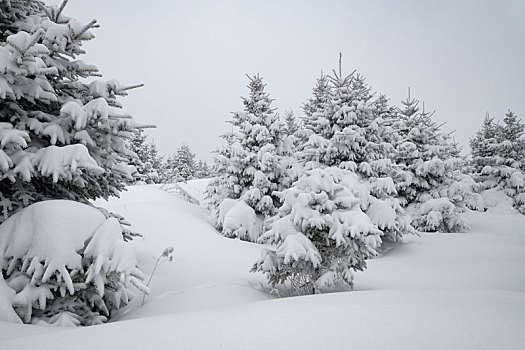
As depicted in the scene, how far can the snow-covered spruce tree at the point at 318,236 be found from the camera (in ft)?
16.2

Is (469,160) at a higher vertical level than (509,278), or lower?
higher

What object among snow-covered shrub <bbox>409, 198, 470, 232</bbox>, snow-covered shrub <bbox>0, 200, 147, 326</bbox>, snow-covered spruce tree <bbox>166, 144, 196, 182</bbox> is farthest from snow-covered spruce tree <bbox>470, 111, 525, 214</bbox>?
snow-covered spruce tree <bbox>166, 144, 196, 182</bbox>

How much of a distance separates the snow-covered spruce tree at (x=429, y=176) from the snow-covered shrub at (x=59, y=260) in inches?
504

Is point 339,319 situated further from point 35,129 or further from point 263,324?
point 35,129

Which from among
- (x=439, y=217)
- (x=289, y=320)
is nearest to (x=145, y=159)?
(x=439, y=217)

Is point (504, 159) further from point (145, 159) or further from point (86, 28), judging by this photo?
point (145, 159)

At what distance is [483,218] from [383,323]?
17.5 metres

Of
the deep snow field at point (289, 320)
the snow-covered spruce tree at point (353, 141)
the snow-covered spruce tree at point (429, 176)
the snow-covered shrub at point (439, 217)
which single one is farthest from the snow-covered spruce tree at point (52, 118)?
the snow-covered shrub at point (439, 217)

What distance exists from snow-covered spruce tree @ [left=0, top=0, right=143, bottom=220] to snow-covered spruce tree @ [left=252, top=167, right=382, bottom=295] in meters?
2.77

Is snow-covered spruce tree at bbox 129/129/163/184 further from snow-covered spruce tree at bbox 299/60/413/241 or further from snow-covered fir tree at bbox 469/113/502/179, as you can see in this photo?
snow-covered fir tree at bbox 469/113/502/179

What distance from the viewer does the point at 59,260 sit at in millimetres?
3125

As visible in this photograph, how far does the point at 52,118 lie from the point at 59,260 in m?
2.26

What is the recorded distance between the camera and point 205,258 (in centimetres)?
767

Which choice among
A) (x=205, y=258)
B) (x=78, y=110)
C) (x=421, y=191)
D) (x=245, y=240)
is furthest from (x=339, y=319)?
(x=421, y=191)
